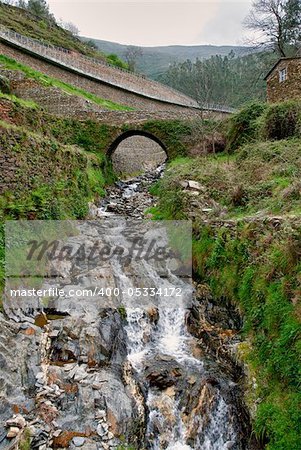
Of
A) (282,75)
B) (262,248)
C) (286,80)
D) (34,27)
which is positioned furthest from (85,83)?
(262,248)

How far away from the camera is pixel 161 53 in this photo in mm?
160625

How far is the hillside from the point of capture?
12482cm

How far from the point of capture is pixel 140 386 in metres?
6.64

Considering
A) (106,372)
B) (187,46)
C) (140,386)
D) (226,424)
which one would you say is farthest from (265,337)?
(187,46)

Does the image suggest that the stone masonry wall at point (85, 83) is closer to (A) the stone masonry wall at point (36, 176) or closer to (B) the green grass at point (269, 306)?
(A) the stone masonry wall at point (36, 176)

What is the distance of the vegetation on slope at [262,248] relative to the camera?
18.6 ft

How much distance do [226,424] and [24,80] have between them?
2015 cm

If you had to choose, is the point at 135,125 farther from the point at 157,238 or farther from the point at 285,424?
the point at 285,424

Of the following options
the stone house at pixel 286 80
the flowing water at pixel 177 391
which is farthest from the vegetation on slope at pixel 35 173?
the stone house at pixel 286 80

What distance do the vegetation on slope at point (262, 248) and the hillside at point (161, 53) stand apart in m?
82.7

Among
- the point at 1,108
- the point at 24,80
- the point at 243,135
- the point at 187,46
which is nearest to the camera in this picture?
the point at 1,108

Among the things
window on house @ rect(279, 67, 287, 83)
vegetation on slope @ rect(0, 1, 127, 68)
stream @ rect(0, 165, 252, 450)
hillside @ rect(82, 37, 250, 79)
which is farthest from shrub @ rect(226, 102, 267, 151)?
hillside @ rect(82, 37, 250, 79)

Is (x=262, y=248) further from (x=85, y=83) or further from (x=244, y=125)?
(x=85, y=83)

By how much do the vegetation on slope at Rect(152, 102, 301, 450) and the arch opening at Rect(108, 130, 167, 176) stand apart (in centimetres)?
765
